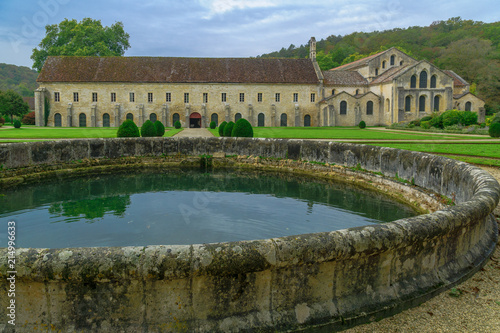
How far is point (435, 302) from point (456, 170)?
13.1 ft

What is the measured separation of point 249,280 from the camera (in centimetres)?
292

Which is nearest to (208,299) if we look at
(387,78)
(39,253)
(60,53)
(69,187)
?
(39,253)

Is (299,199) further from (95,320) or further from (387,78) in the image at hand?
(387,78)

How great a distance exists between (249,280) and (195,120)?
146 feet

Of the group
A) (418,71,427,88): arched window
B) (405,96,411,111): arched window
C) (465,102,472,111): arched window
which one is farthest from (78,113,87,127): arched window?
(465,102,472,111): arched window

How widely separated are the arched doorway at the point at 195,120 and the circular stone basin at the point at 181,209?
3428 centimetres

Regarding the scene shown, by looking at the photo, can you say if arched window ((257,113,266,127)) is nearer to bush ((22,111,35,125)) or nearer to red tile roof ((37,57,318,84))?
red tile roof ((37,57,318,84))

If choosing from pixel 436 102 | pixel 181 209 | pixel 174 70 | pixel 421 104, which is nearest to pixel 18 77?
pixel 174 70

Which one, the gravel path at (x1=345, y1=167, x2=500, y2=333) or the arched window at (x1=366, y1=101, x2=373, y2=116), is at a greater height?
the arched window at (x1=366, y1=101, x2=373, y2=116)

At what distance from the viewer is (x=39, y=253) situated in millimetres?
2709

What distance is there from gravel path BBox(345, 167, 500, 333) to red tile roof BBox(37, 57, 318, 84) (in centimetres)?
4360

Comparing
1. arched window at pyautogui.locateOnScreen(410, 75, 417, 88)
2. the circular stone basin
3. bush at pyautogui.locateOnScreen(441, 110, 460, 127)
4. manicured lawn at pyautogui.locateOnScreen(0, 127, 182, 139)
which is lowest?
the circular stone basin

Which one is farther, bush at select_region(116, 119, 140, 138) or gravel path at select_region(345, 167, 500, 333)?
bush at select_region(116, 119, 140, 138)

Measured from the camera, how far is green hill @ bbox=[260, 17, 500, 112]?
52.4 metres
